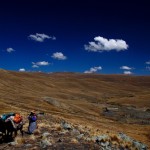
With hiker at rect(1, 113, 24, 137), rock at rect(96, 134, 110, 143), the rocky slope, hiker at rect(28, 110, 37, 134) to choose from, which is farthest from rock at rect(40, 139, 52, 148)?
rock at rect(96, 134, 110, 143)

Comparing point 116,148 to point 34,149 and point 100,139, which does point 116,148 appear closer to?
point 100,139

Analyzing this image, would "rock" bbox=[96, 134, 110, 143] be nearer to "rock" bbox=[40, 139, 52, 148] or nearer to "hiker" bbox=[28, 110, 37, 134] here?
"rock" bbox=[40, 139, 52, 148]

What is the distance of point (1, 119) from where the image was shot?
20.7 meters

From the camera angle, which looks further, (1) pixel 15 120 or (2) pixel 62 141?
(2) pixel 62 141

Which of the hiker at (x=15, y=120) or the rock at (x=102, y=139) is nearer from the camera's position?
the hiker at (x=15, y=120)

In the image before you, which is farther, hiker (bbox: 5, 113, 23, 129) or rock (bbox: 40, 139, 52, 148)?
hiker (bbox: 5, 113, 23, 129)

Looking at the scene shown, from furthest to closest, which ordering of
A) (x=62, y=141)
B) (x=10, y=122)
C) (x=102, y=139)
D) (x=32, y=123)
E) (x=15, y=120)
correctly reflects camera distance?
(x=102, y=139) < (x=32, y=123) < (x=62, y=141) < (x=15, y=120) < (x=10, y=122)

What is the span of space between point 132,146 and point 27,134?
9.17 metres

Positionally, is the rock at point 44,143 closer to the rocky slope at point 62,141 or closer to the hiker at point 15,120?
the rocky slope at point 62,141

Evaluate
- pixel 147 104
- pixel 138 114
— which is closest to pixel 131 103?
pixel 147 104

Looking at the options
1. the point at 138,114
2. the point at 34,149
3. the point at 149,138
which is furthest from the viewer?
the point at 138,114

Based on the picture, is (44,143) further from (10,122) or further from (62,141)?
(10,122)

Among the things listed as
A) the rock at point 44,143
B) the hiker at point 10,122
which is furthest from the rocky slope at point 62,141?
the hiker at point 10,122

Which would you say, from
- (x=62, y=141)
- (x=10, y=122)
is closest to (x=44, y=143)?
(x=62, y=141)
